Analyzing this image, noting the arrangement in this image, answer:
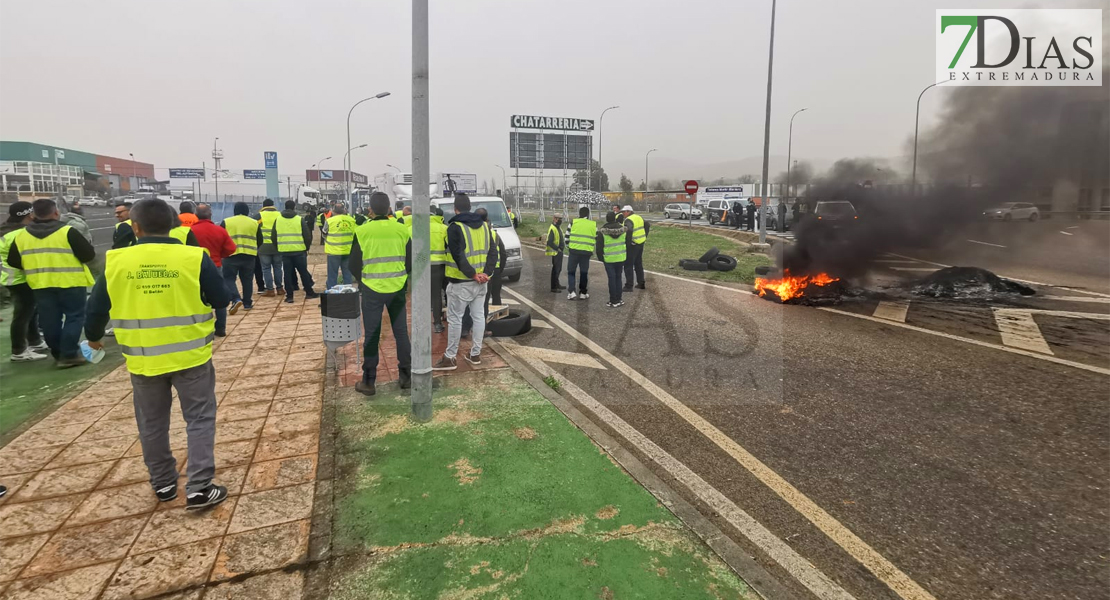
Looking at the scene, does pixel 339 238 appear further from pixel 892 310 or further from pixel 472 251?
pixel 892 310

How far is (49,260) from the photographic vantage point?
574 centimetres

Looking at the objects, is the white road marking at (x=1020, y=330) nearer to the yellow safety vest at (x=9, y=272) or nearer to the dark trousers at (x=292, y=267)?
the dark trousers at (x=292, y=267)

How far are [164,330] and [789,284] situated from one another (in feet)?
33.3

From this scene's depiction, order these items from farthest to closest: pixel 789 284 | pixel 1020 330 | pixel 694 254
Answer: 1. pixel 694 254
2. pixel 789 284
3. pixel 1020 330

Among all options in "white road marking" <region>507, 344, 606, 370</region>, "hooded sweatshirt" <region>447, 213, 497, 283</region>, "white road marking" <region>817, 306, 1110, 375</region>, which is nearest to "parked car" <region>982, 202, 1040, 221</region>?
"white road marking" <region>817, 306, 1110, 375</region>

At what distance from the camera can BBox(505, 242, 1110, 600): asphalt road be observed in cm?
301

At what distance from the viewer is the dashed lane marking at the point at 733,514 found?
110 inches

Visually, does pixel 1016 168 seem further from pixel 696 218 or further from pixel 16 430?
pixel 696 218

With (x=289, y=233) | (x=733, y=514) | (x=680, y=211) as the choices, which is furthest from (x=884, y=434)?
(x=680, y=211)

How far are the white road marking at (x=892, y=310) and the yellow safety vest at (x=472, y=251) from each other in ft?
21.6

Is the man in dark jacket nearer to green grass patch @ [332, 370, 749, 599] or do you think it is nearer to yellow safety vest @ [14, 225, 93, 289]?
green grass patch @ [332, 370, 749, 599]

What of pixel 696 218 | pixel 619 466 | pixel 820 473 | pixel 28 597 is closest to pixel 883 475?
pixel 820 473

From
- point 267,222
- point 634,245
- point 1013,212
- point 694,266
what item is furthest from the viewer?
point 694,266

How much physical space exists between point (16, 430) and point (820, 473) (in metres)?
6.16
